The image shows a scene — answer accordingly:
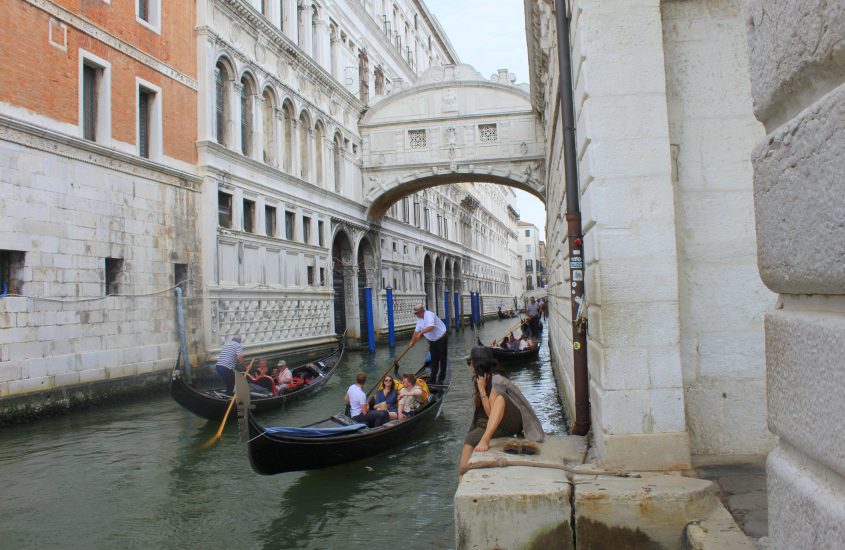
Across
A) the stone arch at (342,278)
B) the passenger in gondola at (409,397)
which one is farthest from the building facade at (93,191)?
the stone arch at (342,278)

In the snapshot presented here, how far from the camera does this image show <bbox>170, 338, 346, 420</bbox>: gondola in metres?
7.84

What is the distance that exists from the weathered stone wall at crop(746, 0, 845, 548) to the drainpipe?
2975 millimetres

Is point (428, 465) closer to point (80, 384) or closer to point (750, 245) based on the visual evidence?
point (750, 245)

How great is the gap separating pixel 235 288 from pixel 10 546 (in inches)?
336

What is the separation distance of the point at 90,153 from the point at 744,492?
923 cm

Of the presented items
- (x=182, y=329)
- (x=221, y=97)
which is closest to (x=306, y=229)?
(x=221, y=97)

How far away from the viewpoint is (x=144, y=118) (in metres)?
11.1

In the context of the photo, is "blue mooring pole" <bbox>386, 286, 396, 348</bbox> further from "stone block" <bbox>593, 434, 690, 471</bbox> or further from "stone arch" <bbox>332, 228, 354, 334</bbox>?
"stone block" <bbox>593, 434, 690, 471</bbox>

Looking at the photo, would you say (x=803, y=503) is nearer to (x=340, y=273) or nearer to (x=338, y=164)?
(x=338, y=164)

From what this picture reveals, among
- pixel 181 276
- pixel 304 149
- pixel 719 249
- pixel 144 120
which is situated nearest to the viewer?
pixel 719 249

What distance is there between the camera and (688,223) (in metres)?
3.56

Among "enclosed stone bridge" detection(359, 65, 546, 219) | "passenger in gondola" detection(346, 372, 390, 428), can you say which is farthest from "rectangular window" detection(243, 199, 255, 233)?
"passenger in gondola" detection(346, 372, 390, 428)

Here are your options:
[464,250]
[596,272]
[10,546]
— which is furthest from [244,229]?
[464,250]

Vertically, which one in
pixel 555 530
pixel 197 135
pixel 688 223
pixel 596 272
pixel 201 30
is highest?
pixel 201 30
